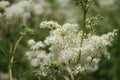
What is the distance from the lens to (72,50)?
2.95 meters

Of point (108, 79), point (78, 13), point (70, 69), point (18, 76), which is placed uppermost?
point (70, 69)

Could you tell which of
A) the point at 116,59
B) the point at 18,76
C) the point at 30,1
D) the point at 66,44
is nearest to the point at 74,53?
the point at 66,44

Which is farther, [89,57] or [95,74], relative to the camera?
[95,74]

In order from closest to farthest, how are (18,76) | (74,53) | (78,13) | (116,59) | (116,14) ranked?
(74,53)
(18,76)
(116,59)
(116,14)
(78,13)

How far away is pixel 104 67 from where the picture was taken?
7324 millimetres

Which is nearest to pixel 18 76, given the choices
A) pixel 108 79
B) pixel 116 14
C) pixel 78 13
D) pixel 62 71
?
pixel 62 71

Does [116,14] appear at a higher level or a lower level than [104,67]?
higher

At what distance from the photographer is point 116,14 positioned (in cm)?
738

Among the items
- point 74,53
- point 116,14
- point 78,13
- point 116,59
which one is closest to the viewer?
point 74,53

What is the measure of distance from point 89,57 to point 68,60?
140 mm

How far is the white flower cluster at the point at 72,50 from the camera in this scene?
116 inches

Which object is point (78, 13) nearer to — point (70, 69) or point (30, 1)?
point (30, 1)

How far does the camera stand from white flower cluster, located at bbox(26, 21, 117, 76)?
295 cm

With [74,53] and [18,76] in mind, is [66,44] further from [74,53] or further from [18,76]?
[18,76]
